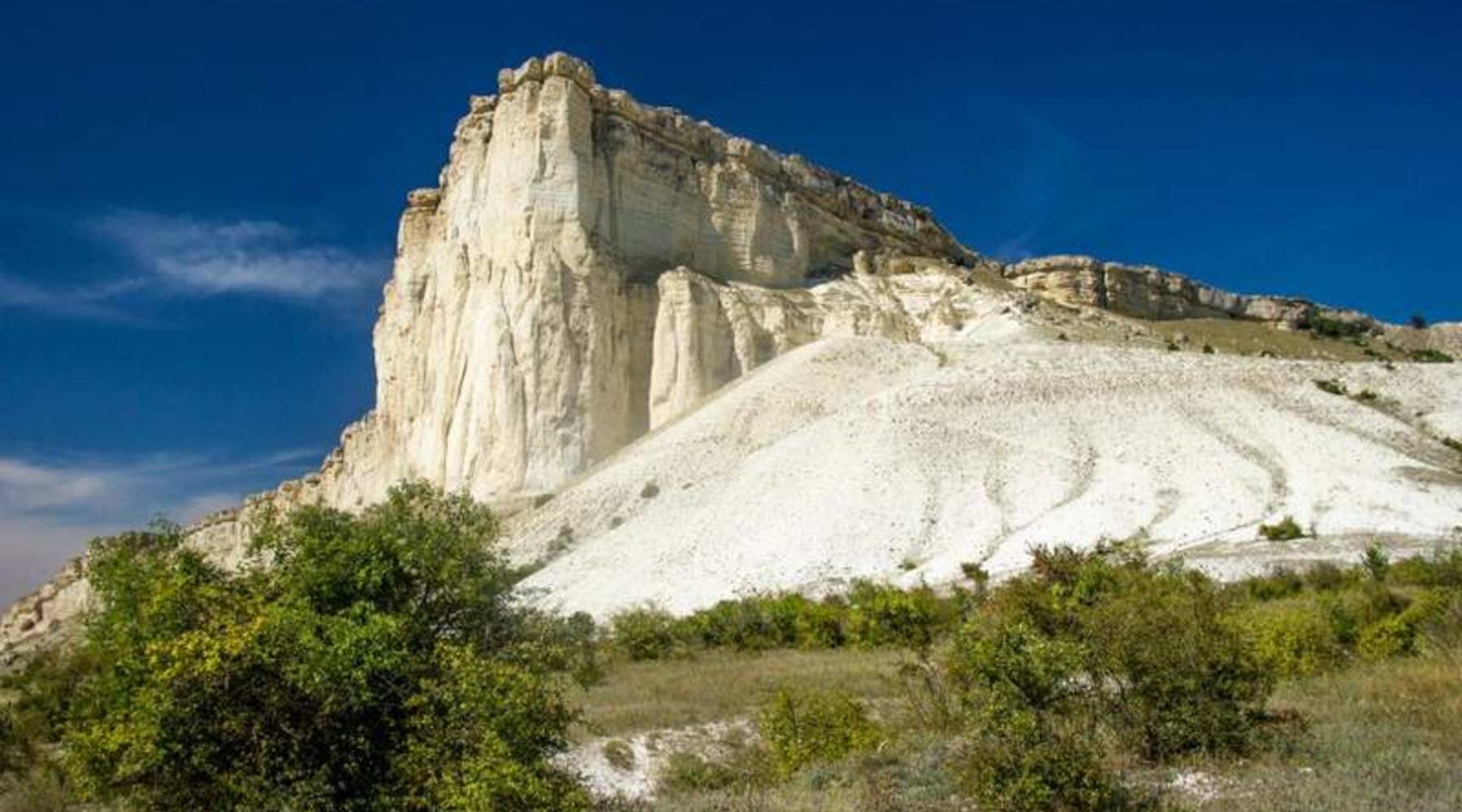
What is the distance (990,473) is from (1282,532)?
9172mm

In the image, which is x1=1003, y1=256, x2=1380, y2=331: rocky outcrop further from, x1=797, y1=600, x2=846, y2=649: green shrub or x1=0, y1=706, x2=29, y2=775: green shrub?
x1=0, y1=706, x2=29, y2=775: green shrub

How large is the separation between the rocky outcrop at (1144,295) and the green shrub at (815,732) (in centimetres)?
7077

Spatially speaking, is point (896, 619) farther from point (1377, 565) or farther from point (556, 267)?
point (556, 267)

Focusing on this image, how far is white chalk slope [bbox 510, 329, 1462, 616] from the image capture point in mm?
32906

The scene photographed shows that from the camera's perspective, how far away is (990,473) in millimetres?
37344

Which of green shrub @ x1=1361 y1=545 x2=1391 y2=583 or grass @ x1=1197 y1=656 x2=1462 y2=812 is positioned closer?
grass @ x1=1197 y1=656 x2=1462 y2=812

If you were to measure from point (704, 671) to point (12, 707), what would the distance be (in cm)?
1313

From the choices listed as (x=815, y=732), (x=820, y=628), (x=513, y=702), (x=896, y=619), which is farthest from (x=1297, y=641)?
(x=513, y=702)

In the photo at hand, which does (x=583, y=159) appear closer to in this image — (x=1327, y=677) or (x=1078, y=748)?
(x=1327, y=677)

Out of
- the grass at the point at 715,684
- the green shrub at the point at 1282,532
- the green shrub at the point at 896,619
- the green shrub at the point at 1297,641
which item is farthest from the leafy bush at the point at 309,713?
the green shrub at the point at 1282,532

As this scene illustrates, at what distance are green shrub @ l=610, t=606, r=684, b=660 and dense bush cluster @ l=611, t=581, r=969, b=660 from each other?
0.02 m

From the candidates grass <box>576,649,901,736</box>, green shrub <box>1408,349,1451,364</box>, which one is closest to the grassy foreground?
grass <box>576,649,901,736</box>

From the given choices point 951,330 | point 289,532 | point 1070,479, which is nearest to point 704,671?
point 289,532

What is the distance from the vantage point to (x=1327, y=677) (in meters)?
15.7
